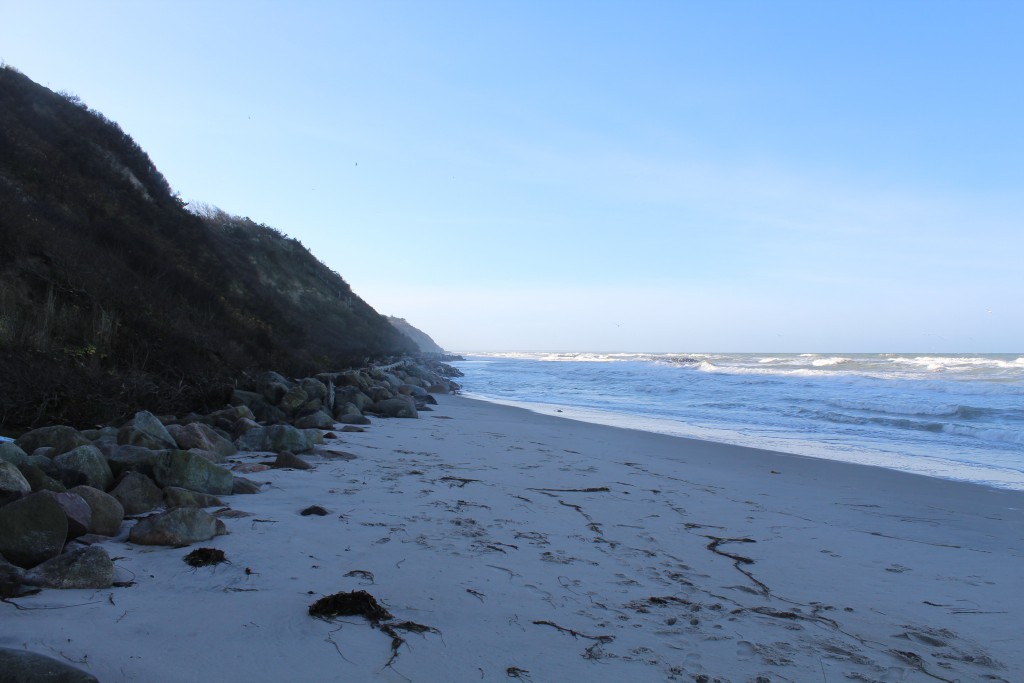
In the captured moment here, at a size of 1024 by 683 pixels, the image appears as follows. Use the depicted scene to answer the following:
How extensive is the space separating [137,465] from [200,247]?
11647 mm

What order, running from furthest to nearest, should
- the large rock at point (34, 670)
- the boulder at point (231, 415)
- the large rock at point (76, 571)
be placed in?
the boulder at point (231, 415)
the large rock at point (76, 571)
the large rock at point (34, 670)

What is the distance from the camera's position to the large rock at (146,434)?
4.61 metres

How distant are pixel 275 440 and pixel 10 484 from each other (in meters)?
3.20

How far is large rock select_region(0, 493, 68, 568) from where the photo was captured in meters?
2.63

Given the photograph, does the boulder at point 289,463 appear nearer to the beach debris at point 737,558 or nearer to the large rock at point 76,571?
the large rock at point 76,571

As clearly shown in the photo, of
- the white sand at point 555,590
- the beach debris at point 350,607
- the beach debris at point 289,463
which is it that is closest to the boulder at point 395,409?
the white sand at point 555,590

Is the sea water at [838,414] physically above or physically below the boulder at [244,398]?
below

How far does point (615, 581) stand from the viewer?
3.25 meters

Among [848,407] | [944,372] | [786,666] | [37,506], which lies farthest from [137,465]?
[944,372]

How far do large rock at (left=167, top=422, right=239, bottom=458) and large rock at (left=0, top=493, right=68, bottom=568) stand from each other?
2.53 meters

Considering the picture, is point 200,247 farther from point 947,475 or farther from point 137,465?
point 947,475

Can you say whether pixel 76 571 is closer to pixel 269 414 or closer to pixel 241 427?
pixel 241 427

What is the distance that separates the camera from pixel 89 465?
370 centimetres

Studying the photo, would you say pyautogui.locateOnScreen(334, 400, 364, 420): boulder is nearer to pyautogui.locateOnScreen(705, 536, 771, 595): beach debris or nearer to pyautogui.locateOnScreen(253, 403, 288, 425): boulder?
pyautogui.locateOnScreen(253, 403, 288, 425): boulder
